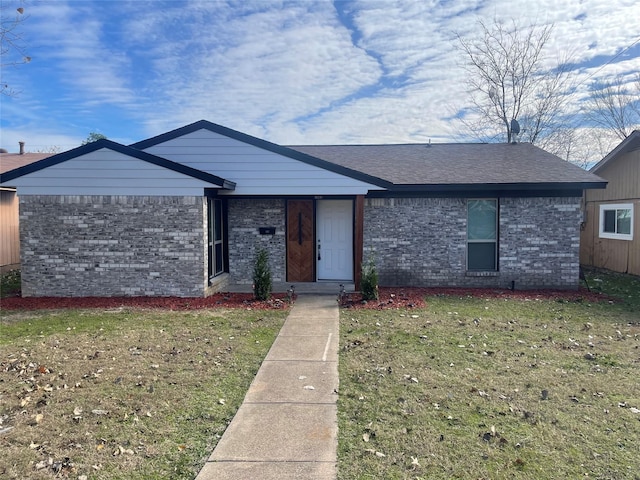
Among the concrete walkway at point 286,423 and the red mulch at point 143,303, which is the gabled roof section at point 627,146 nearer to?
the red mulch at point 143,303

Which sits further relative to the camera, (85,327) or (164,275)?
(164,275)

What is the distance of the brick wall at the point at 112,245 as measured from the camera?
10.1 metres

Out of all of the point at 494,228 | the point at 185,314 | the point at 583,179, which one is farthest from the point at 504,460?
the point at 583,179

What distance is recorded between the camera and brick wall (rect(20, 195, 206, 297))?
1006 centimetres

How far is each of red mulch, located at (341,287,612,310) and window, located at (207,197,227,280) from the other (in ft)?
11.0

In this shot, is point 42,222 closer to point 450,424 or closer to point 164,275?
point 164,275

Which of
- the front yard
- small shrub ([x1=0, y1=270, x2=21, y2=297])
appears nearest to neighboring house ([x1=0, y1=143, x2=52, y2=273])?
small shrub ([x1=0, y1=270, x2=21, y2=297])

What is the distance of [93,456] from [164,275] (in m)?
6.82

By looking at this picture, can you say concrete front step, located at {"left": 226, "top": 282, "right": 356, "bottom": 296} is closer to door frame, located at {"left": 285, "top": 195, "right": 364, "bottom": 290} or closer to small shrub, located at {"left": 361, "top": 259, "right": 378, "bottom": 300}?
door frame, located at {"left": 285, "top": 195, "right": 364, "bottom": 290}

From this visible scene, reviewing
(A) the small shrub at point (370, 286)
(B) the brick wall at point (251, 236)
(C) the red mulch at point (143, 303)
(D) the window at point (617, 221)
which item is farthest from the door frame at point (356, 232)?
(D) the window at point (617, 221)

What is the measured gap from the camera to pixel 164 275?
33.5 feet

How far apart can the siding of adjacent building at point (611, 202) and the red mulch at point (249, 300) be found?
4.28m

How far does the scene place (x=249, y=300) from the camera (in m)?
10.2

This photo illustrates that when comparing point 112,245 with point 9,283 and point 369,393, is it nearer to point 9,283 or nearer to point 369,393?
point 9,283
